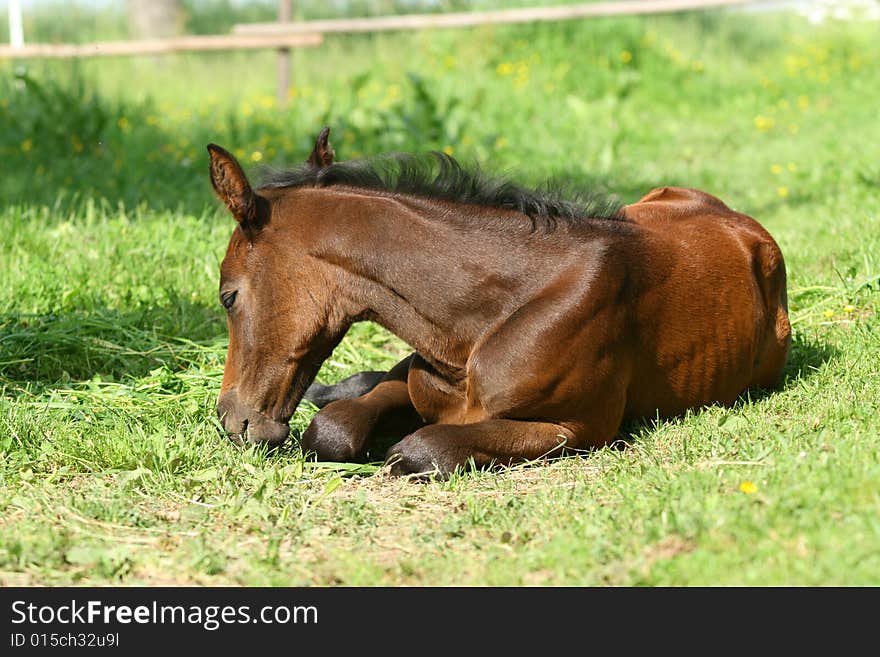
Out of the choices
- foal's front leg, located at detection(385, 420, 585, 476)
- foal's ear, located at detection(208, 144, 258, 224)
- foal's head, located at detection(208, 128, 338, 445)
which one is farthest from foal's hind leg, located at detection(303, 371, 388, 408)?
foal's ear, located at detection(208, 144, 258, 224)

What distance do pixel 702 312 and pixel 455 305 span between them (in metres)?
1.20

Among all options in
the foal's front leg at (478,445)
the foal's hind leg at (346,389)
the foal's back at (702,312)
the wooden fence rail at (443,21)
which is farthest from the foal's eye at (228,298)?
the wooden fence rail at (443,21)

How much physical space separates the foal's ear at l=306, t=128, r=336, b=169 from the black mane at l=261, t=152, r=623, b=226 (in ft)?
0.22

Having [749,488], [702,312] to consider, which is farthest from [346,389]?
[749,488]

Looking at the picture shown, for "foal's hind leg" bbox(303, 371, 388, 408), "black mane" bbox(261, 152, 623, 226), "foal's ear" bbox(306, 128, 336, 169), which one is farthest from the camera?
"foal's hind leg" bbox(303, 371, 388, 408)

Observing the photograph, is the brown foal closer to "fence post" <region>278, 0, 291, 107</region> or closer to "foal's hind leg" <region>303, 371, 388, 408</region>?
"foal's hind leg" <region>303, 371, 388, 408</region>

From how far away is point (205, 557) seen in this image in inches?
152

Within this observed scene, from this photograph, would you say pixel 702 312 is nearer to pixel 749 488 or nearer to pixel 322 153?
pixel 749 488

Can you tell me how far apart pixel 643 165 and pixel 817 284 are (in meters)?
4.74

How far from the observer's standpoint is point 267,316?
190 inches

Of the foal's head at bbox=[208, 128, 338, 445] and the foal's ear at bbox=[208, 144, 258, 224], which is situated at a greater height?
the foal's ear at bbox=[208, 144, 258, 224]

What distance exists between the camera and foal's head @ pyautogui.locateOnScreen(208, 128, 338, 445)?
15.7 ft

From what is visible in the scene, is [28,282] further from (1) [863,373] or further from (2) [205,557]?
(1) [863,373]
